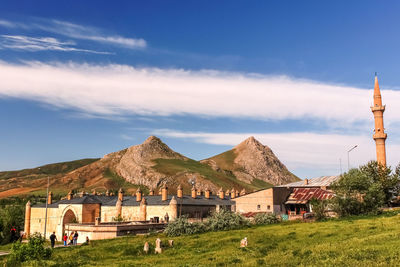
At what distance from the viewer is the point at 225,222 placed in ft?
165

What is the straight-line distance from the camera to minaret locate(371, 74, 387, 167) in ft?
242

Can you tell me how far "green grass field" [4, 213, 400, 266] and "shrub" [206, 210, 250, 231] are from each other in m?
7.94

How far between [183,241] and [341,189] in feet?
86.9

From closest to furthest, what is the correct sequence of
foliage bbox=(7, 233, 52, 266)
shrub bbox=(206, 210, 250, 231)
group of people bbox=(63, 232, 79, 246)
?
foliage bbox=(7, 233, 52, 266) < group of people bbox=(63, 232, 79, 246) < shrub bbox=(206, 210, 250, 231)

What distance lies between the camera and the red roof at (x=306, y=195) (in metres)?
68.4

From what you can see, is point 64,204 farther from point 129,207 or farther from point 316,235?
point 316,235

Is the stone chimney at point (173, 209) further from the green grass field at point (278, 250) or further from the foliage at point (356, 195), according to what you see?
the foliage at point (356, 195)

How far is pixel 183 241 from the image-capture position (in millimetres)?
39750

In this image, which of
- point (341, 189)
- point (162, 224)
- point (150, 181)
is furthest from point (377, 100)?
point (150, 181)

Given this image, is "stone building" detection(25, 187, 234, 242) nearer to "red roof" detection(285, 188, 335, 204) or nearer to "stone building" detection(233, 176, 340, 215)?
"stone building" detection(233, 176, 340, 215)

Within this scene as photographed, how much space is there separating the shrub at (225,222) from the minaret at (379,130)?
36.1 metres

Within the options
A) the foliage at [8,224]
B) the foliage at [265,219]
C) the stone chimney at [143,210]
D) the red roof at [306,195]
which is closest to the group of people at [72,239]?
the stone chimney at [143,210]

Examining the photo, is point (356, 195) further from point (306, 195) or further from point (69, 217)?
point (69, 217)

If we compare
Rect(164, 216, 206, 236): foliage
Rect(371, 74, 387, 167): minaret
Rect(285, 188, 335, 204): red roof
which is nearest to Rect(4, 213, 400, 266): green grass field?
Rect(164, 216, 206, 236): foliage
